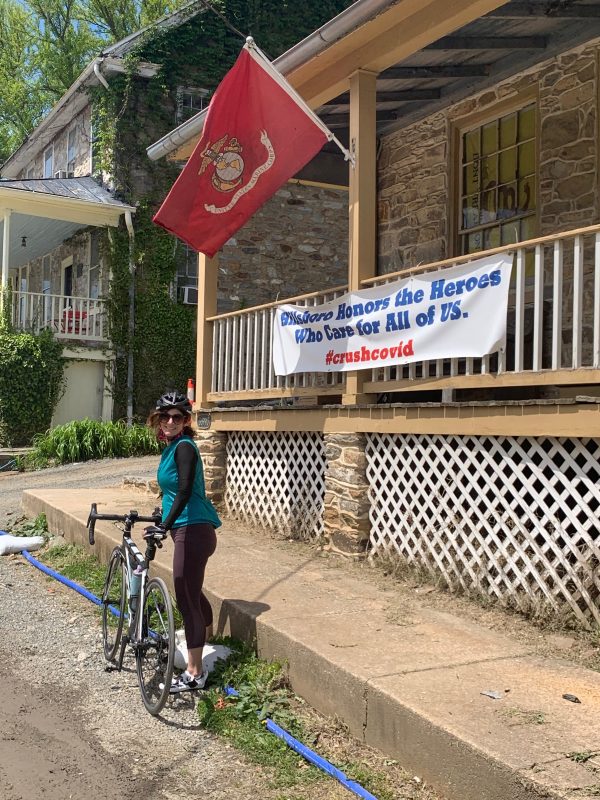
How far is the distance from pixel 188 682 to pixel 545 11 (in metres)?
6.39

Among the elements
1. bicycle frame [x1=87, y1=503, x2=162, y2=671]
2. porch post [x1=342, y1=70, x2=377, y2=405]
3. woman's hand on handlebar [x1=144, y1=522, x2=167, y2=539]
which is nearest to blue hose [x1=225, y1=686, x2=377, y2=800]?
bicycle frame [x1=87, y1=503, x2=162, y2=671]

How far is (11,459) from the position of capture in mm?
16703

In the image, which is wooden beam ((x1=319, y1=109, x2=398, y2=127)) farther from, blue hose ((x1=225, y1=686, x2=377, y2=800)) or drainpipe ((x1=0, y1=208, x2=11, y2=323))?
drainpipe ((x1=0, y1=208, x2=11, y2=323))

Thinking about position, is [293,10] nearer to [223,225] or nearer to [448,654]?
[223,225]

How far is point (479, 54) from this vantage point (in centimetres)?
872

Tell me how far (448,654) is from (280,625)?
1.05 meters

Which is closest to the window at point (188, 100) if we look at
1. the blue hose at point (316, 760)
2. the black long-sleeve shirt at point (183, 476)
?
the black long-sleeve shirt at point (183, 476)

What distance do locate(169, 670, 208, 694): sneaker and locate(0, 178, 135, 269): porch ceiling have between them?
15323 mm

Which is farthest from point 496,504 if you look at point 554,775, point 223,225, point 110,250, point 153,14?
point 153,14

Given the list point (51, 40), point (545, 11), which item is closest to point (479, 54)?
point (545, 11)

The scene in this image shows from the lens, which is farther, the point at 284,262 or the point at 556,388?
the point at 284,262

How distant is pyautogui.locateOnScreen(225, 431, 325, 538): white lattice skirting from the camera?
841cm

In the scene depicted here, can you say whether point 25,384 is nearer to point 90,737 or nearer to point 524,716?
point 90,737

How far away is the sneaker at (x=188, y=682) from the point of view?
4.95 meters
